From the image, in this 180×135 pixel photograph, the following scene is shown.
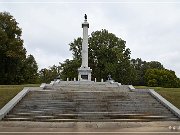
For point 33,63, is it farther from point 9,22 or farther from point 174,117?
point 174,117

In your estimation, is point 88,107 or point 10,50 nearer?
point 88,107

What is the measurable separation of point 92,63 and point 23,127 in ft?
164

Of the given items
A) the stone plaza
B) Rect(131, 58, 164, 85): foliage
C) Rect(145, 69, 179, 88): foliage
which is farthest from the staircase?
Rect(131, 58, 164, 85): foliage

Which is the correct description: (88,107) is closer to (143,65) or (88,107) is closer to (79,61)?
(79,61)

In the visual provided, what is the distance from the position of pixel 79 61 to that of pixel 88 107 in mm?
42345

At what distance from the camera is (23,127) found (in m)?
17.1

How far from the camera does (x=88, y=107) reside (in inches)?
880

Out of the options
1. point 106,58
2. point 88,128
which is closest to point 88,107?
point 88,128

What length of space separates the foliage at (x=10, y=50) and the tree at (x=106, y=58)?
39.3 feet

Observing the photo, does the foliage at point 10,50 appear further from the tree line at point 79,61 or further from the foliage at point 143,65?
the foliage at point 143,65

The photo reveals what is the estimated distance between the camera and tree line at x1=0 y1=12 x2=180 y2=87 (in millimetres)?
53434

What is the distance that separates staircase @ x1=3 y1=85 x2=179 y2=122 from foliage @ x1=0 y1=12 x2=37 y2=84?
27.3m

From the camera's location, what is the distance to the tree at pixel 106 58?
64188 mm

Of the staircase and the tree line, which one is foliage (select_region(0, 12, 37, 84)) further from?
the staircase
